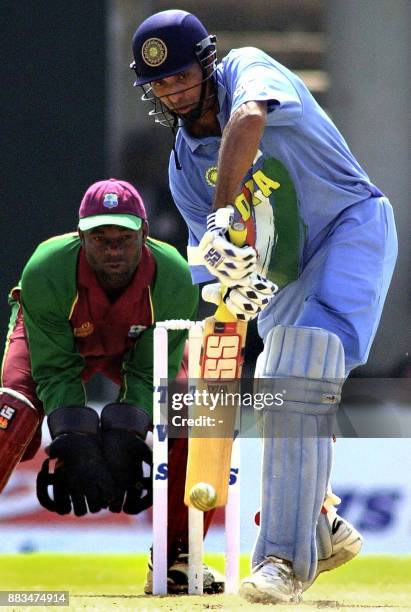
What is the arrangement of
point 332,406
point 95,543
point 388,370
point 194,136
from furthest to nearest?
1. point 388,370
2. point 95,543
3. point 194,136
4. point 332,406

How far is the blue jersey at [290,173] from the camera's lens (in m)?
3.53

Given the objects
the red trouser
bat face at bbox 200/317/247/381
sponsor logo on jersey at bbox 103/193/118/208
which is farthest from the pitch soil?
sponsor logo on jersey at bbox 103/193/118/208

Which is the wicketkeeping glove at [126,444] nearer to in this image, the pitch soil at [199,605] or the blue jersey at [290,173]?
the pitch soil at [199,605]

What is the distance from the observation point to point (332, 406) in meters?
3.40

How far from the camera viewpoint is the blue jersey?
139 inches

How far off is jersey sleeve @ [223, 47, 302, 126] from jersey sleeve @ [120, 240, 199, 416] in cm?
106

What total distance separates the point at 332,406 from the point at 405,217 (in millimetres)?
3057

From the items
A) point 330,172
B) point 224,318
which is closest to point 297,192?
point 330,172

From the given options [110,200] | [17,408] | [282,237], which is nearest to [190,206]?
[282,237]

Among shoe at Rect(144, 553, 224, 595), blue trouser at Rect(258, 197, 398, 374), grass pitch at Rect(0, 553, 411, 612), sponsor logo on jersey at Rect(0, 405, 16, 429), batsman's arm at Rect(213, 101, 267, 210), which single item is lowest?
grass pitch at Rect(0, 553, 411, 612)

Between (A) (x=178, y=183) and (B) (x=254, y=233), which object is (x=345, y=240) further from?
(A) (x=178, y=183)

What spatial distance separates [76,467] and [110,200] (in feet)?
2.72

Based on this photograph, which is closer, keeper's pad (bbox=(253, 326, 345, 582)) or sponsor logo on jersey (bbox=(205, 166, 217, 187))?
keeper's pad (bbox=(253, 326, 345, 582))

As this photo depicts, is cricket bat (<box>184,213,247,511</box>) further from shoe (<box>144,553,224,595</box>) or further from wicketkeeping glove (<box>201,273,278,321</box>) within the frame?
shoe (<box>144,553,224,595</box>)
